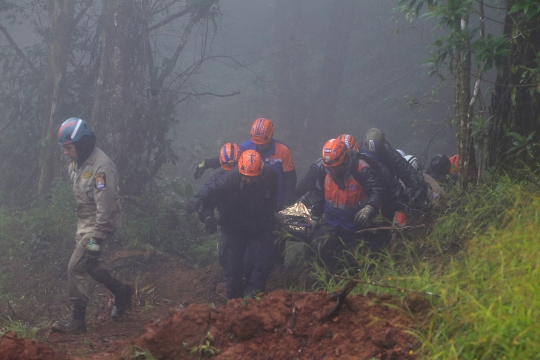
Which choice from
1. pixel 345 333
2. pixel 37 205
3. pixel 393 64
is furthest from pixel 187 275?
pixel 393 64

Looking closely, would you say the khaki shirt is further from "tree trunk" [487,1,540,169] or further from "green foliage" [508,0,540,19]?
"green foliage" [508,0,540,19]

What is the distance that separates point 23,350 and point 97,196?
2.78 m

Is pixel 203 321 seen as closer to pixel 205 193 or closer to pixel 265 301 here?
pixel 265 301

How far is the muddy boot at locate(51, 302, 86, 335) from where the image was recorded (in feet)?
18.5

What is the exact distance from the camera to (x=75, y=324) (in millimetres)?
5832

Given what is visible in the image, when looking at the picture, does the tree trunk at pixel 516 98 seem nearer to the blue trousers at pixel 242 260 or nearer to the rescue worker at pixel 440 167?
the rescue worker at pixel 440 167

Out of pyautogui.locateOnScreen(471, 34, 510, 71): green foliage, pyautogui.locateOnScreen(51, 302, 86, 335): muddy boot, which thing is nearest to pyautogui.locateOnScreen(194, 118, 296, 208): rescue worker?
pyautogui.locateOnScreen(51, 302, 86, 335): muddy boot

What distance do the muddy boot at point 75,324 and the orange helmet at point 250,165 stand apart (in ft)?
7.62

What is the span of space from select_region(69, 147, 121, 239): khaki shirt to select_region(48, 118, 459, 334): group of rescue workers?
0.4 inches

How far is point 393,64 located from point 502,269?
1779cm

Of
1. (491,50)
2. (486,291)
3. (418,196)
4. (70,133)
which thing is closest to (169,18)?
(70,133)

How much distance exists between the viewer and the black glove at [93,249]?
586cm

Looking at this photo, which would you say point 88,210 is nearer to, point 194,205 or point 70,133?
point 70,133

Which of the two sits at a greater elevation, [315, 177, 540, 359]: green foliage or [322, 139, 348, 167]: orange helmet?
[322, 139, 348, 167]: orange helmet
